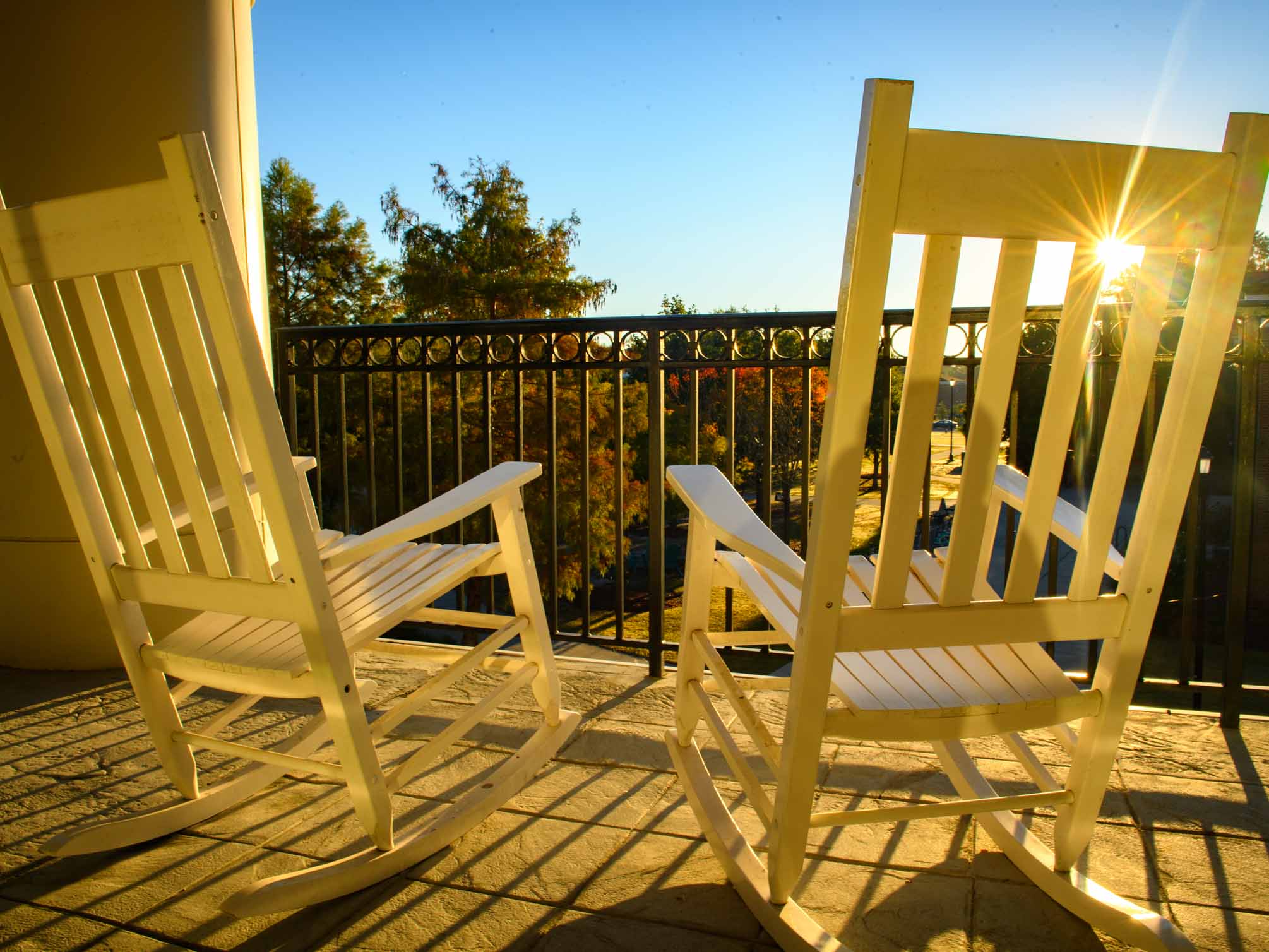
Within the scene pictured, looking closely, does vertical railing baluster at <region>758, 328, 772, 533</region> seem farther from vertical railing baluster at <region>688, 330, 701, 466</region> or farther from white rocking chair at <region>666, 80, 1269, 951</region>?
white rocking chair at <region>666, 80, 1269, 951</region>

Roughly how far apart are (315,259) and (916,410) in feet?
69.4

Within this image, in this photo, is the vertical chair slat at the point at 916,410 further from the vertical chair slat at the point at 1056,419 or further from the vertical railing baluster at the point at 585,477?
the vertical railing baluster at the point at 585,477

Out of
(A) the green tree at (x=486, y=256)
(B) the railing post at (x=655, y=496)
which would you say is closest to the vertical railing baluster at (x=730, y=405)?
(B) the railing post at (x=655, y=496)

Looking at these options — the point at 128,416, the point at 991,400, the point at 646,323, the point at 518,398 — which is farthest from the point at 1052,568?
the point at 128,416

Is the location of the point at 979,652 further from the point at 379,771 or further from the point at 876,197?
the point at 379,771

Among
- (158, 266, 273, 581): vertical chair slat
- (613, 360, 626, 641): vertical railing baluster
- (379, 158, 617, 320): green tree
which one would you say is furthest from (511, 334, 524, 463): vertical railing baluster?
(379, 158, 617, 320): green tree

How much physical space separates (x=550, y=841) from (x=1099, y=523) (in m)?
1.19

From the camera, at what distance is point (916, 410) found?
113 centimetres

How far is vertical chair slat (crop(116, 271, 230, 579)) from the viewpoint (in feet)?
4.41

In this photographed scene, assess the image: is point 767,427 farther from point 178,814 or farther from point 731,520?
point 178,814

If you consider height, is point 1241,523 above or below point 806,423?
below

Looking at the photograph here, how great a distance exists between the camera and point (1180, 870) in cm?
162

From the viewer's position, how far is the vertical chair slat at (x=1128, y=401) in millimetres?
1146

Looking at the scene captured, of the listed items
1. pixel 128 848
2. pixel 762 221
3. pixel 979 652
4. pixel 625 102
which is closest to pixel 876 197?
pixel 979 652
